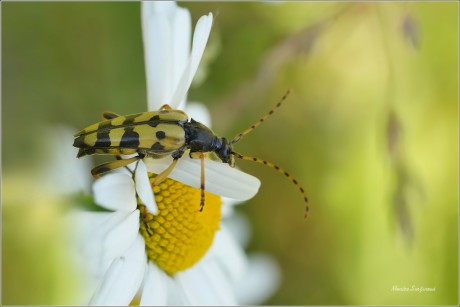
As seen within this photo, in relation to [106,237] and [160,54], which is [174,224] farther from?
[160,54]

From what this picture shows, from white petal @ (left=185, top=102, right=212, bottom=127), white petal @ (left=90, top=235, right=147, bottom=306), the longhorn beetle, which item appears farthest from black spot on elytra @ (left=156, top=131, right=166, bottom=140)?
white petal @ (left=185, top=102, right=212, bottom=127)

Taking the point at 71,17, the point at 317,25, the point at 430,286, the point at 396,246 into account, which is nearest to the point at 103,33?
the point at 71,17

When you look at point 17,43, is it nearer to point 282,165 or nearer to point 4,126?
point 4,126

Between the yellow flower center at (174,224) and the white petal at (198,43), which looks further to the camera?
the yellow flower center at (174,224)

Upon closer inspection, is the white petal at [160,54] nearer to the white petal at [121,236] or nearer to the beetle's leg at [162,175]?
the beetle's leg at [162,175]

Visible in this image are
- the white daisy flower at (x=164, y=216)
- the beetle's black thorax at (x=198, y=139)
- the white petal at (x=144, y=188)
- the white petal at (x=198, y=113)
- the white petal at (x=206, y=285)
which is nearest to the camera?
the white petal at (x=144, y=188)

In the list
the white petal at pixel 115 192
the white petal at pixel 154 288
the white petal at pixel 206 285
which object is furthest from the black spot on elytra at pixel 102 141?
the white petal at pixel 206 285
